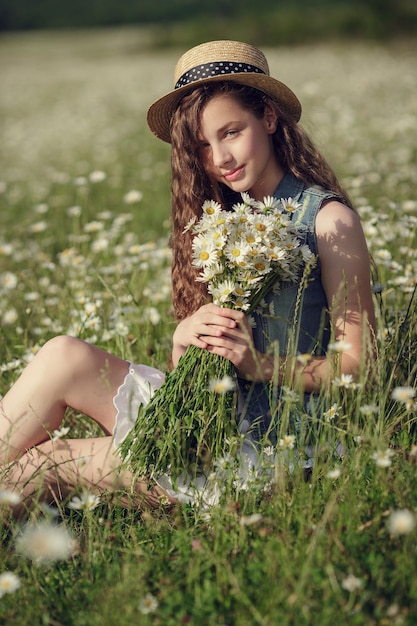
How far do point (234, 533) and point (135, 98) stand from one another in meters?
13.7

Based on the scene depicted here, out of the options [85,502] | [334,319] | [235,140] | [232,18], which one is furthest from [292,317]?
[232,18]

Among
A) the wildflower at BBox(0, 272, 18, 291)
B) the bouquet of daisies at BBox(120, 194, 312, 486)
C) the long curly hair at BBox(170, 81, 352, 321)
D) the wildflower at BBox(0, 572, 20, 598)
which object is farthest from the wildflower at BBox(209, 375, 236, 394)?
the wildflower at BBox(0, 272, 18, 291)

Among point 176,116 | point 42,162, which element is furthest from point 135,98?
point 176,116

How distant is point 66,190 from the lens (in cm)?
656

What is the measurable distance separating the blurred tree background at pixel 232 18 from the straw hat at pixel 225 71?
23387mm

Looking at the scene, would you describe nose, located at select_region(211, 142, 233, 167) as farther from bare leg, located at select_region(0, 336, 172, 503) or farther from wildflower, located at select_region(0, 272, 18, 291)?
wildflower, located at select_region(0, 272, 18, 291)

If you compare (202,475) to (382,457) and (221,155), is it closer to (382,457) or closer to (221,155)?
(382,457)

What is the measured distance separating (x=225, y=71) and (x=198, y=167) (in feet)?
1.03

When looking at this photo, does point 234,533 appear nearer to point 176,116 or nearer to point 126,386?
point 126,386

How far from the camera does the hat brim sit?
2.38m

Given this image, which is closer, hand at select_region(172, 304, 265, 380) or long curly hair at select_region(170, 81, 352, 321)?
hand at select_region(172, 304, 265, 380)

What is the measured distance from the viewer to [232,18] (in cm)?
3797

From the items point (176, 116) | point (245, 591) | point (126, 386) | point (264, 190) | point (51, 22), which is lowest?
point (245, 591)

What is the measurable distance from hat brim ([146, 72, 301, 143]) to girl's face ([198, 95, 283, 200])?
0.07 meters
